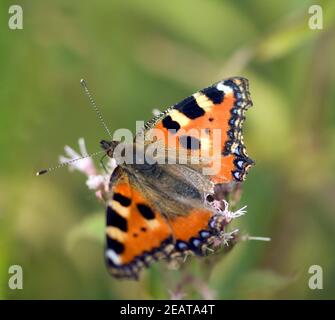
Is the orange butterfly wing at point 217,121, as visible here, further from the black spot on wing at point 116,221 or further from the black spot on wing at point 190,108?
the black spot on wing at point 116,221

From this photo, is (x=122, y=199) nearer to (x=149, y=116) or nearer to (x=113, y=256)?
(x=113, y=256)

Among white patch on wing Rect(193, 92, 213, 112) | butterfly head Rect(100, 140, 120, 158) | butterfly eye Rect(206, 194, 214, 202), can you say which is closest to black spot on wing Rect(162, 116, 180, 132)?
white patch on wing Rect(193, 92, 213, 112)

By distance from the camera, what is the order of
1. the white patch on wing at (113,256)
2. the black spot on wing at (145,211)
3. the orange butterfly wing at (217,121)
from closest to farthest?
the white patch on wing at (113,256) < the black spot on wing at (145,211) < the orange butterfly wing at (217,121)

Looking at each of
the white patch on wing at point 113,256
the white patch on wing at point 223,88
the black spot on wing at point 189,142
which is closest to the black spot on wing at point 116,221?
the white patch on wing at point 113,256

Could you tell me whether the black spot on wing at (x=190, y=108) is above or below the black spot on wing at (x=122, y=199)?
above

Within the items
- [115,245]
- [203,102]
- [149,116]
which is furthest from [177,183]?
[149,116]

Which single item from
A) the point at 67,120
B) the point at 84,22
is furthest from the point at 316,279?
the point at 84,22

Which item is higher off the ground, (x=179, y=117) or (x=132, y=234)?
(x=179, y=117)

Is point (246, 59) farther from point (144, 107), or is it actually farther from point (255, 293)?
point (255, 293)
